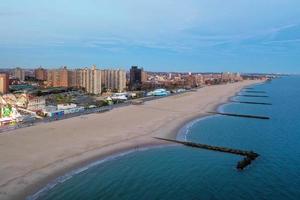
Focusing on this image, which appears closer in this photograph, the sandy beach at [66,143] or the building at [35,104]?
the sandy beach at [66,143]

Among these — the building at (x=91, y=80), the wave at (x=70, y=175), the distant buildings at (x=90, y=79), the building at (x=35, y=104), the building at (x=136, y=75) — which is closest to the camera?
the wave at (x=70, y=175)

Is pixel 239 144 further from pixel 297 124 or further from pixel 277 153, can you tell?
pixel 297 124

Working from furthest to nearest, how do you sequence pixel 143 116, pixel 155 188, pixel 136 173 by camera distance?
pixel 143 116, pixel 136 173, pixel 155 188

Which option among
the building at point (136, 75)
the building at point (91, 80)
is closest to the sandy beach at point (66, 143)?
the building at point (91, 80)

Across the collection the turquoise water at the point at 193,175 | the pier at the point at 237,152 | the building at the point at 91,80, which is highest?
the building at the point at 91,80

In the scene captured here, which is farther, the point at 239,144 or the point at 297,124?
the point at 297,124

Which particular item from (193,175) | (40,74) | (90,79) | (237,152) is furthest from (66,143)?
(40,74)

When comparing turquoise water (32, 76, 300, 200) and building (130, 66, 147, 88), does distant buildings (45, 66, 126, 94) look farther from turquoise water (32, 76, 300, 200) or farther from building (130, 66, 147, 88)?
turquoise water (32, 76, 300, 200)

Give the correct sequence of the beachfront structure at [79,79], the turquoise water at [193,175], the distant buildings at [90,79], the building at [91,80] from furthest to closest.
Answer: the distant buildings at [90,79] → the beachfront structure at [79,79] → the building at [91,80] → the turquoise water at [193,175]

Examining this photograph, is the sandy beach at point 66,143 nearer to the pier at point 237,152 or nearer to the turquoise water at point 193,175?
the turquoise water at point 193,175

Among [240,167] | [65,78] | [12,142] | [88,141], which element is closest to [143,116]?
[88,141]
